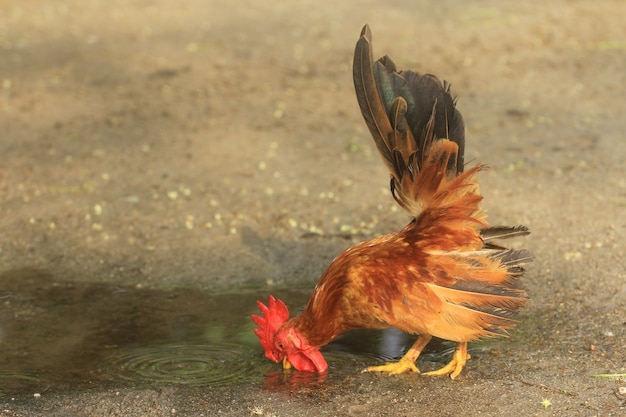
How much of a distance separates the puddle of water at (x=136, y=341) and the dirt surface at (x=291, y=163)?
0.11 metres

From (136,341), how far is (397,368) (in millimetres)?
1559

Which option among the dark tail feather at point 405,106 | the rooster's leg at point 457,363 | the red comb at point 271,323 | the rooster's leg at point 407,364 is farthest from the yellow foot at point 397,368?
the dark tail feather at point 405,106

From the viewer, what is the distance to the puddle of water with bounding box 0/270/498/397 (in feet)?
15.8

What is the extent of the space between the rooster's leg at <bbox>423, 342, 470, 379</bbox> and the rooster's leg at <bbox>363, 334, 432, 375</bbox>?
11 centimetres

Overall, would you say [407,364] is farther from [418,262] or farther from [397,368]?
[418,262]

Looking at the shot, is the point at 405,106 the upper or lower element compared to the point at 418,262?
upper

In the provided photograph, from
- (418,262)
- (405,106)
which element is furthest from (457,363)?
(405,106)

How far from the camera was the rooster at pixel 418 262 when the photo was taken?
180 inches

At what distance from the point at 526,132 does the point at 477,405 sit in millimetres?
4560

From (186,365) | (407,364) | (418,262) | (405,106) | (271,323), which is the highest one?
(405,106)

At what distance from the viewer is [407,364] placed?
15.8ft

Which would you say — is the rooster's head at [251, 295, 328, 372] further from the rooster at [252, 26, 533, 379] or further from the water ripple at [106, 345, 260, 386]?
the water ripple at [106, 345, 260, 386]

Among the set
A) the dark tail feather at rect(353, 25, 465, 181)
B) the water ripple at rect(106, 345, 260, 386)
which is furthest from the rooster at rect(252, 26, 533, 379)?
the water ripple at rect(106, 345, 260, 386)

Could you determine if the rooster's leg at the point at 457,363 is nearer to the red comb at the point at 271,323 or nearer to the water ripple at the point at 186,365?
the red comb at the point at 271,323
